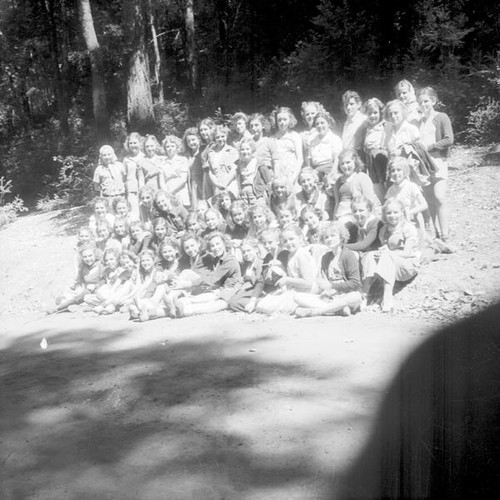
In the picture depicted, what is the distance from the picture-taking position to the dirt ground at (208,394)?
11.3ft

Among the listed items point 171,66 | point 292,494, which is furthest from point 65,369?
point 171,66

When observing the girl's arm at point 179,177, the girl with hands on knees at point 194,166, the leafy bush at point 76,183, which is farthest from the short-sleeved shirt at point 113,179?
the leafy bush at point 76,183

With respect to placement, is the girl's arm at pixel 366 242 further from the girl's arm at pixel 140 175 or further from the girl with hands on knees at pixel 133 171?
the girl with hands on knees at pixel 133 171

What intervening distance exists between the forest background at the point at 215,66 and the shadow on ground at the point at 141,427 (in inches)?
321

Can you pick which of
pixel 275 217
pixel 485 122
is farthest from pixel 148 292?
pixel 485 122

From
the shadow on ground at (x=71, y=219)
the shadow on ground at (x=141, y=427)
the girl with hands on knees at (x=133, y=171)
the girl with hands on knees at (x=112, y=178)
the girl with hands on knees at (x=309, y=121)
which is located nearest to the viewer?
the shadow on ground at (x=141, y=427)

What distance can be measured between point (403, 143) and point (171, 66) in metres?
25.6

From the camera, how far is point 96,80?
15.0 metres

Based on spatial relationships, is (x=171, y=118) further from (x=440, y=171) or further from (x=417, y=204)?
(x=417, y=204)

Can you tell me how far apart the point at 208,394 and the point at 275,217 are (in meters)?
2.98

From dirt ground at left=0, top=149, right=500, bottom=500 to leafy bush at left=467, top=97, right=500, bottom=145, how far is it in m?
5.64

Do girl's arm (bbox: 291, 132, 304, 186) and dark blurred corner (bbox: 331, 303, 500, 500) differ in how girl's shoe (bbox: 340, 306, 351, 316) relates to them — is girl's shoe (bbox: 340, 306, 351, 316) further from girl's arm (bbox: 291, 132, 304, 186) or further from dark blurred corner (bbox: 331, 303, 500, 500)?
girl's arm (bbox: 291, 132, 304, 186)

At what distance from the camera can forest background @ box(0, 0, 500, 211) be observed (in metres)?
13.0

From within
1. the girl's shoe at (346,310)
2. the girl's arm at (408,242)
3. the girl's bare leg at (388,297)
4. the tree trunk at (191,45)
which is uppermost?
the tree trunk at (191,45)
